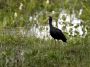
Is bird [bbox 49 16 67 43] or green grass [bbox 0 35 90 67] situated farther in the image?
bird [bbox 49 16 67 43]

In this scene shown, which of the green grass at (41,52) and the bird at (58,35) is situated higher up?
the bird at (58,35)

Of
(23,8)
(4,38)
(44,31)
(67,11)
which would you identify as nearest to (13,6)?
(23,8)

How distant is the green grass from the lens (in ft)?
27.5

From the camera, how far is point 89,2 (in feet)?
35.2

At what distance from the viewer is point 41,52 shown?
893cm

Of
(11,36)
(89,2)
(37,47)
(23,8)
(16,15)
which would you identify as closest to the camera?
(37,47)

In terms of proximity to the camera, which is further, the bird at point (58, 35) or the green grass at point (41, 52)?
the bird at point (58, 35)

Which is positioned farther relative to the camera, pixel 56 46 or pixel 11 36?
pixel 11 36

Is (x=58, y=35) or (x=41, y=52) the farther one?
(x=58, y=35)

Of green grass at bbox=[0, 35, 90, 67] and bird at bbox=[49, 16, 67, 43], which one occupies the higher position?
bird at bbox=[49, 16, 67, 43]

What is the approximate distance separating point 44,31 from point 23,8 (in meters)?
1.92

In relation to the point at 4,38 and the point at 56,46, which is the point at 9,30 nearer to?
the point at 4,38

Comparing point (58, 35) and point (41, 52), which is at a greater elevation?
point (58, 35)

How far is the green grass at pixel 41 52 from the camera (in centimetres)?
839
